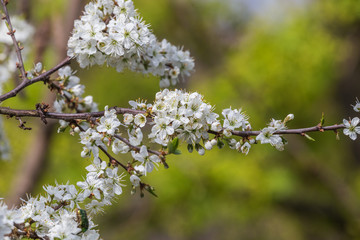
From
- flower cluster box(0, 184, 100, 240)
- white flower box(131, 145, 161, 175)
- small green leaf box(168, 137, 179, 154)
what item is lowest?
flower cluster box(0, 184, 100, 240)

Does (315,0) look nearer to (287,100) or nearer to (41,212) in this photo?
Result: (287,100)

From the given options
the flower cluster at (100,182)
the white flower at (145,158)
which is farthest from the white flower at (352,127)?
the flower cluster at (100,182)

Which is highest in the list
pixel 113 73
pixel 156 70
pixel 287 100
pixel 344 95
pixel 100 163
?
pixel 113 73

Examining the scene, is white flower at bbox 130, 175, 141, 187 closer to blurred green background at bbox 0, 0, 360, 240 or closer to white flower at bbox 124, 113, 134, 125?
white flower at bbox 124, 113, 134, 125

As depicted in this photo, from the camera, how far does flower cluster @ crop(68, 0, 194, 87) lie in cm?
120

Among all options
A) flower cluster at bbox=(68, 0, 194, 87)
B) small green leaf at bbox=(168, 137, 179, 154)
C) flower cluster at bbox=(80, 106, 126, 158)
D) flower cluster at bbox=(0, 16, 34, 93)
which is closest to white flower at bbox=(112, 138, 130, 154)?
flower cluster at bbox=(80, 106, 126, 158)

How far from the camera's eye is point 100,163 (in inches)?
45.1

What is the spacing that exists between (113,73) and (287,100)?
453cm

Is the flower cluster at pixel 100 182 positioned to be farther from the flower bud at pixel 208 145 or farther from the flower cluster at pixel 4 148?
the flower cluster at pixel 4 148

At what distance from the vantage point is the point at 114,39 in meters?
1.19

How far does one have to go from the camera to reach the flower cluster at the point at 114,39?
1.20 m

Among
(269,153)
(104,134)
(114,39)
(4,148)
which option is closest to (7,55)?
(4,148)

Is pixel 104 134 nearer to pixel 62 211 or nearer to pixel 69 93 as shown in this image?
pixel 62 211

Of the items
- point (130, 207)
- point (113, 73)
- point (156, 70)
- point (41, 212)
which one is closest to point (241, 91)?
point (130, 207)
